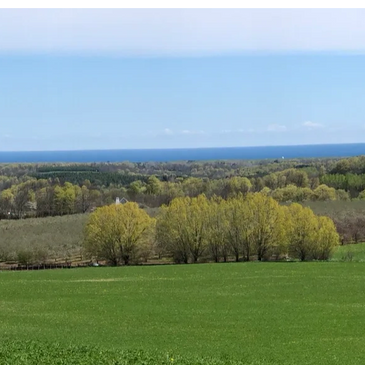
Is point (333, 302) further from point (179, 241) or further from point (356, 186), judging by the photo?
point (356, 186)

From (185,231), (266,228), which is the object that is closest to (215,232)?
(185,231)

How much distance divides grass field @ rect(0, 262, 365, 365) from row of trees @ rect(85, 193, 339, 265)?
454 inches

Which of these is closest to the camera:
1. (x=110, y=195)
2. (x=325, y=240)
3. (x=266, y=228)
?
(x=325, y=240)

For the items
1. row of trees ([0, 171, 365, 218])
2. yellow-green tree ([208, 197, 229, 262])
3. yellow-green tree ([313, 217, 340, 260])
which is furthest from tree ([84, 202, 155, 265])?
row of trees ([0, 171, 365, 218])

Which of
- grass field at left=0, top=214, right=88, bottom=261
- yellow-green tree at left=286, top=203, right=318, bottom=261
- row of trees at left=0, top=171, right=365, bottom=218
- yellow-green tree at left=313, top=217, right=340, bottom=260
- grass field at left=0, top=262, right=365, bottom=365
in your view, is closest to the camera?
grass field at left=0, top=262, right=365, bottom=365

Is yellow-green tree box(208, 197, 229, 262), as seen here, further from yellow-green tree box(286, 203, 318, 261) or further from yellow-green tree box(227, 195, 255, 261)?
yellow-green tree box(286, 203, 318, 261)

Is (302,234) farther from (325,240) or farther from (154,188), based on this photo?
(154,188)

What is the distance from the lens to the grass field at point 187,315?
2034 cm

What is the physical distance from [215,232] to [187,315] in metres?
34.2

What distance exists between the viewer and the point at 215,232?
64.4m

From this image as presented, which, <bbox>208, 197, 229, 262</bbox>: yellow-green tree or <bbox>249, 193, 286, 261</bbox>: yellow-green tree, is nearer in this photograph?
<bbox>249, 193, 286, 261</bbox>: yellow-green tree

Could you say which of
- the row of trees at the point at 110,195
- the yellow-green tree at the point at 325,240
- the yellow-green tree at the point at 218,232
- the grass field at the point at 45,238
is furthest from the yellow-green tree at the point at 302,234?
the row of trees at the point at 110,195

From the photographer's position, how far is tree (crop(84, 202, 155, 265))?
6438 cm

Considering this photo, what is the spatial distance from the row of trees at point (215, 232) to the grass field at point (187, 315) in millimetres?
11533
